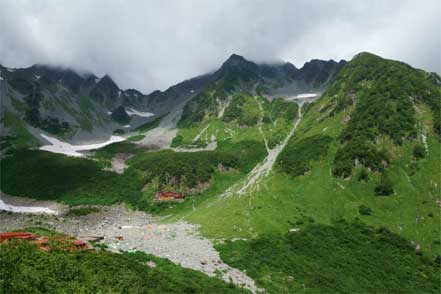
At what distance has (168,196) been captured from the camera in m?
125

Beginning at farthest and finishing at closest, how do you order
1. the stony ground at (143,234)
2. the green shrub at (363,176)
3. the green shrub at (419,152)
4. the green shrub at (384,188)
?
the green shrub at (419,152) < the green shrub at (363,176) < the green shrub at (384,188) < the stony ground at (143,234)

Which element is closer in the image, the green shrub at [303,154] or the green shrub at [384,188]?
the green shrub at [384,188]

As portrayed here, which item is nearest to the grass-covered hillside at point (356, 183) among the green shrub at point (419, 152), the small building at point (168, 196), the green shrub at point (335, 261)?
the green shrub at point (419, 152)

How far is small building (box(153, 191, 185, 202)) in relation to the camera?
123875mm

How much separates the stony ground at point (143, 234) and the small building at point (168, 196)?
9876 millimetres

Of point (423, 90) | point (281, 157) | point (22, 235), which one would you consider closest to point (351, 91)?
point (423, 90)

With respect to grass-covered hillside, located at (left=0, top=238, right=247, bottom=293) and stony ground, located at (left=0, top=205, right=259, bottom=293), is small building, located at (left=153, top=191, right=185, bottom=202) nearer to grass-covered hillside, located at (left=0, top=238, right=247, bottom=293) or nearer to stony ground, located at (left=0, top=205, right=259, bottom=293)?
stony ground, located at (left=0, top=205, right=259, bottom=293)

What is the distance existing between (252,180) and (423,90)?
77.8m

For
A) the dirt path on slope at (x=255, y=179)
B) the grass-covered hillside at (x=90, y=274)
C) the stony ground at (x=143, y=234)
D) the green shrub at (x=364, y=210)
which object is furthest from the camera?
the dirt path on slope at (x=255, y=179)

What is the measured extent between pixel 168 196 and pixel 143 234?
43.0m

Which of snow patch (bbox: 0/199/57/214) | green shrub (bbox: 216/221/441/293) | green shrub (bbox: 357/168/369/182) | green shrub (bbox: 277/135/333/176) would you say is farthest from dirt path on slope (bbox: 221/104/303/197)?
snow patch (bbox: 0/199/57/214)

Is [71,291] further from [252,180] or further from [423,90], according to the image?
[423,90]

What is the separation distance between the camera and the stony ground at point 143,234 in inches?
2510

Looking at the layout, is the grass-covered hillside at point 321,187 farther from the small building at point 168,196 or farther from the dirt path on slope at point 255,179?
the small building at point 168,196
